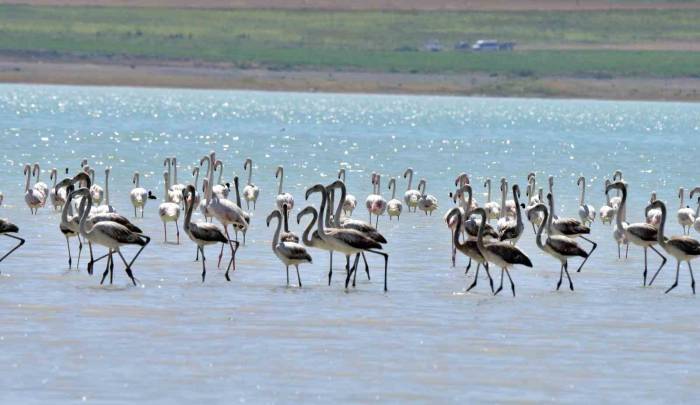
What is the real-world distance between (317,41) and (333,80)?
37899 mm

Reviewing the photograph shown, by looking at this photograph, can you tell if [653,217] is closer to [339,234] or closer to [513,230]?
[513,230]

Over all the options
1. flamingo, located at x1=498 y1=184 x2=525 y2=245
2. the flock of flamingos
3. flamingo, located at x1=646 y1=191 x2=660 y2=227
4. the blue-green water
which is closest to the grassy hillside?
the blue-green water

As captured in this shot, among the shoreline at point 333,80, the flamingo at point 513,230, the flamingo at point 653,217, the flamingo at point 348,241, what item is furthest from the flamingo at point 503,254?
the shoreline at point 333,80

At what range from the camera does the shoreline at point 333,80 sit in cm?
14175

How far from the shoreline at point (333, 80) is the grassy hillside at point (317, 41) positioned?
2.85 metres

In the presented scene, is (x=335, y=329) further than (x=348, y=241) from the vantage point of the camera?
No

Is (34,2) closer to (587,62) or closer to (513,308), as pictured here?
(587,62)

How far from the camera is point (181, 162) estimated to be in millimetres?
46906

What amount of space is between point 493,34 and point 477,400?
611ft

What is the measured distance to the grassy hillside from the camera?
516ft

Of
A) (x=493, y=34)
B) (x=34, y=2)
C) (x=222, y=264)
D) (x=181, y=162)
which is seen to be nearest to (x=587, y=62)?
(x=493, y=34)

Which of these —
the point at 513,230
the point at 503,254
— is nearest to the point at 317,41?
the point at 513,230

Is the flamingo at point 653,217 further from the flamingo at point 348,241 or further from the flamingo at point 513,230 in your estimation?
the flamingo at point 348,241

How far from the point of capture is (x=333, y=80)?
148 metres
